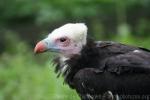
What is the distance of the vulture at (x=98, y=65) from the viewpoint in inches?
344

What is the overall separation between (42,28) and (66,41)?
722 centimetres

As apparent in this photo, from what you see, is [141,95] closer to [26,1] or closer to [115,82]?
[115,82]

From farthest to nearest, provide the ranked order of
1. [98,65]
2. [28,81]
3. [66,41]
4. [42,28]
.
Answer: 1. [42,28]
2. [28,81]
3. [66,41]
4. [98,65]

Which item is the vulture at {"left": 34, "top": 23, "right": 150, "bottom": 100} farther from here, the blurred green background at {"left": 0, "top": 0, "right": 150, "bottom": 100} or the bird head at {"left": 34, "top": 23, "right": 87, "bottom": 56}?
the blurred green background at {"left": 0, "top": 0, "right": 150, "bottom": 100}

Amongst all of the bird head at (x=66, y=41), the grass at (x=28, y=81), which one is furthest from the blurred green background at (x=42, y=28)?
the bird head at (x=66, y=41)

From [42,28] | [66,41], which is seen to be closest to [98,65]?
[66,41]

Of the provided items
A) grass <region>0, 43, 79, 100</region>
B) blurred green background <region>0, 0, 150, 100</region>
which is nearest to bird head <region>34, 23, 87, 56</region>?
grass <region>0, 43, 79, 100</region>

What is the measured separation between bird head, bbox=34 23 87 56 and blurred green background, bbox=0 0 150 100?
210 cm

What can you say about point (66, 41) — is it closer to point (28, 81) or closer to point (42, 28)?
point (28, 81)

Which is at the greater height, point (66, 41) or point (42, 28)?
point (66, 41)

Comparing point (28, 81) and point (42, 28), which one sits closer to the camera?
point (28, 81)

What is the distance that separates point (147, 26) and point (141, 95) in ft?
24.5

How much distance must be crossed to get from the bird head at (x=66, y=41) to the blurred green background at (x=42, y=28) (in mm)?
2105

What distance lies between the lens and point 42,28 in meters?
16.5
